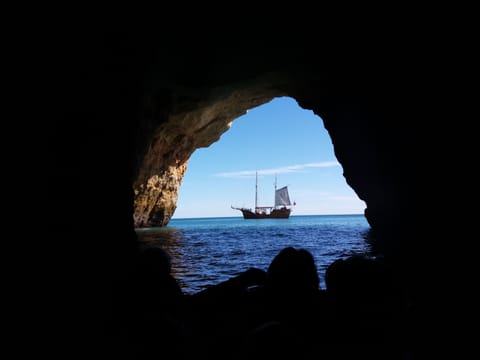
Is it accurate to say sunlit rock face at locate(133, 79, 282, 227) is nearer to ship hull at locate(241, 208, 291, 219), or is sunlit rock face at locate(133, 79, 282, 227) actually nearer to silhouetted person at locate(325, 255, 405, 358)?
silhouetted person at locate(325, 255, 405, 358)

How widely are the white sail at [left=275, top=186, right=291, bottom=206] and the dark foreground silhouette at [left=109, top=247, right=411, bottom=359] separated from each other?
109813mm

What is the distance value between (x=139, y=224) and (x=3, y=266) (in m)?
44.8

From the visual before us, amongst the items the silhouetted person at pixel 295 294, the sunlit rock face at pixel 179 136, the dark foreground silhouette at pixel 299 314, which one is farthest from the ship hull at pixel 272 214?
the silhouetted person at pixel 295 294

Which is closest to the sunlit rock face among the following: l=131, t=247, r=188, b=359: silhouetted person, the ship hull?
l=131, t=247, r=188, b=359: silhouetted person

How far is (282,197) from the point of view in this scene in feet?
373

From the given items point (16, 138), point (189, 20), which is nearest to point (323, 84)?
point (189, 20)

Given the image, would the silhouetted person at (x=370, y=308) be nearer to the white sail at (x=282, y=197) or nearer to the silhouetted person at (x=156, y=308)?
the silhouetted person at (x=156, y=308)

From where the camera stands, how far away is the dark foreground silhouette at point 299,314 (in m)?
1.95

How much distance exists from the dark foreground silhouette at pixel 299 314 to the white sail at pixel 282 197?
10981 cm

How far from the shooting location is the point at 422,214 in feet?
19.4

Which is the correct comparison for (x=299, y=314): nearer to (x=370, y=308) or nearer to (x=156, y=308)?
(x=370, y=308)

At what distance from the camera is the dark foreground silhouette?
195 centimetres

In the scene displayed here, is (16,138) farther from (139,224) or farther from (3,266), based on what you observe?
(139,224)

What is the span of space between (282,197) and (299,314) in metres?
112
